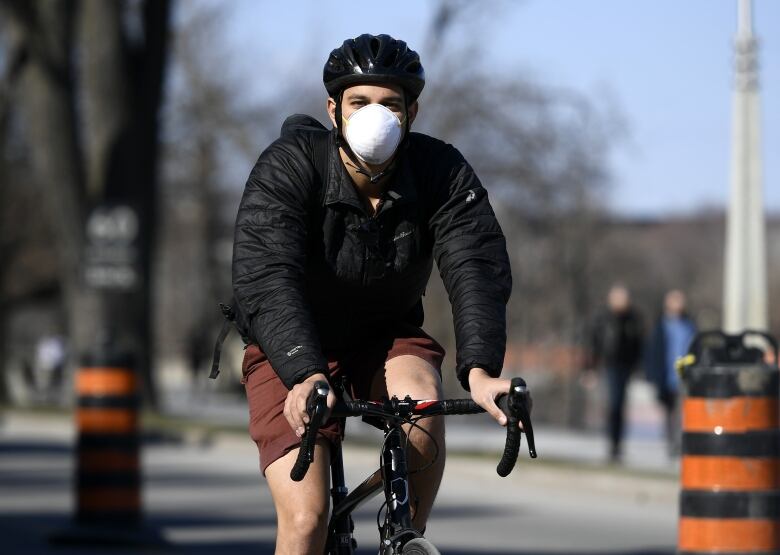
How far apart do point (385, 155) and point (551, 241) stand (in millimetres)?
25441

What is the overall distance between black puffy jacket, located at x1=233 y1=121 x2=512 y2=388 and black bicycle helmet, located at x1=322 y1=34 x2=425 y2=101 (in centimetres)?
18

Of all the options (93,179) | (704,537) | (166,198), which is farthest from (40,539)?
(166,198)

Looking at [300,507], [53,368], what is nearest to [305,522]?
[300,507]

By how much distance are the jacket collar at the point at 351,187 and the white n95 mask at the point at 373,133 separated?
146 millimetres

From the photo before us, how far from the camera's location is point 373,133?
13.6ft

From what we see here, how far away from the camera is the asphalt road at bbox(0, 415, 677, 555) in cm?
991

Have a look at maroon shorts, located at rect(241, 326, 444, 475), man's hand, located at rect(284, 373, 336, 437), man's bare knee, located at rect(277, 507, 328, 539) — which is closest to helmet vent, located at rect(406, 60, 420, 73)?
maroon shorts, located at rect(241, 326, 444, 475)

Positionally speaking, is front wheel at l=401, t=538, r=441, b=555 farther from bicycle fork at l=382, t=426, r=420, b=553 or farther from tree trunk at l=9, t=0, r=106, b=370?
tree trunk at l=9, t=0, r=106, b=370

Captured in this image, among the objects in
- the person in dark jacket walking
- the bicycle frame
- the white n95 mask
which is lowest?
the bicycle frame

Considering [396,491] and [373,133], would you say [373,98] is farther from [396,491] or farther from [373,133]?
[396,491]

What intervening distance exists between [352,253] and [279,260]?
258mm

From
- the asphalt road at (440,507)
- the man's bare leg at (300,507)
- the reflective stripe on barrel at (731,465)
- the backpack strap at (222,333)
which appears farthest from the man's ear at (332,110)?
the asphalt road at (440,507)

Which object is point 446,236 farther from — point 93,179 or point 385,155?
point 93,179

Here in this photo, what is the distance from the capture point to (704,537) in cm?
647
